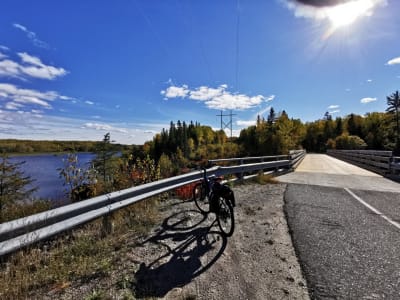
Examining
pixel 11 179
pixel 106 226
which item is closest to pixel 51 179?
pixel 11 179

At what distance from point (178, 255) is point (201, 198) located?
2.38 meters

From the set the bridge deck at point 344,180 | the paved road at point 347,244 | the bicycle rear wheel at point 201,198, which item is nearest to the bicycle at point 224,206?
the bicycle rear wheel at point 201,198

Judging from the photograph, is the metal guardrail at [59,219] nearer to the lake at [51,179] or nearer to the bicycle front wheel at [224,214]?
the bicycle front wheel at [224,214]

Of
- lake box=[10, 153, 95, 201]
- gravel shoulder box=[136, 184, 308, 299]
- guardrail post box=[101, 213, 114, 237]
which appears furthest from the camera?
lake box=[10, 153, 95, 201]

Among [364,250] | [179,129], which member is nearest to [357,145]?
[179,129]

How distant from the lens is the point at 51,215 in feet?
9.27

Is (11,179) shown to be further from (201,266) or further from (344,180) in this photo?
(344,180)

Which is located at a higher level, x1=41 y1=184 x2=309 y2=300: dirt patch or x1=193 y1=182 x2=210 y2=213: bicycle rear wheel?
x1=193 y1=182 x2=210 y2=213: bicycle rear wheel

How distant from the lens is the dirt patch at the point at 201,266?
2467mm

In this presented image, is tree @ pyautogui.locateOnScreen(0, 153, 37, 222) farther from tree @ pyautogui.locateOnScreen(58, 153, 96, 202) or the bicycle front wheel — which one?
the bicycle front wheel

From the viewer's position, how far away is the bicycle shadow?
260 cm

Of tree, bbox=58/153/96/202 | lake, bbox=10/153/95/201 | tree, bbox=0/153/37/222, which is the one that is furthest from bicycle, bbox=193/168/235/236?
tree, bbox=0/153/37/222

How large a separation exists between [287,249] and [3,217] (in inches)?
193

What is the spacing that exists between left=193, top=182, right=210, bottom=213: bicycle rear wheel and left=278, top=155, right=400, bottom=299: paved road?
1853 millimetres
